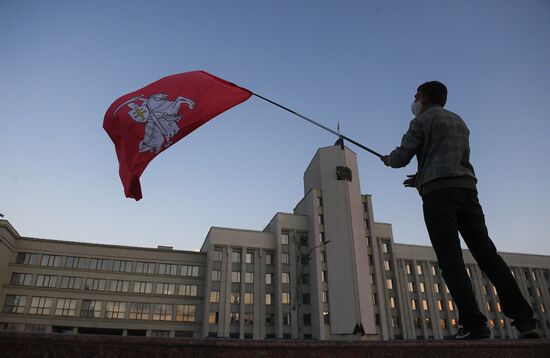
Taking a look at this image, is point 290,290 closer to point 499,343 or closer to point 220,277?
point 220,277

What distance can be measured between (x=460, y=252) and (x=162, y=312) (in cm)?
5563

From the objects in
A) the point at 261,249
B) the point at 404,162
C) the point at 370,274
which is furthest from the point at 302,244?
the point at 404,162

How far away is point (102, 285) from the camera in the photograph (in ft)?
173

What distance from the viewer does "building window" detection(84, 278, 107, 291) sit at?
5228 cm

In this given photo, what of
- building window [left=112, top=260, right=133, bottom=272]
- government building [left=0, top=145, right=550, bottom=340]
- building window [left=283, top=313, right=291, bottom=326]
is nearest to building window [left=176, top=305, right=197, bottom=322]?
government building [left=0, top=145, right=550, bottom=340]

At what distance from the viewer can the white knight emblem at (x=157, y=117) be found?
257 inches

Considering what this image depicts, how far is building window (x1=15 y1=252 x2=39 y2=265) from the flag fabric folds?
5555cm

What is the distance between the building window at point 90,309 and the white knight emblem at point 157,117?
52.3 metres

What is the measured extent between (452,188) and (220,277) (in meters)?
54.3

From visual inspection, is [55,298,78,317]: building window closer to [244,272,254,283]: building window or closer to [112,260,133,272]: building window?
[112,260,133,272]: building window

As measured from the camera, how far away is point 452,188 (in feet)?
12.1

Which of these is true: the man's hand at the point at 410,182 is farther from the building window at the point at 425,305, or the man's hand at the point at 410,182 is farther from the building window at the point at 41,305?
the building window at the point at 425,305

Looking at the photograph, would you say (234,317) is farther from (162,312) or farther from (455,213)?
(455,213)

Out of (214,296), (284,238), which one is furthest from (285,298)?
(214,296)
